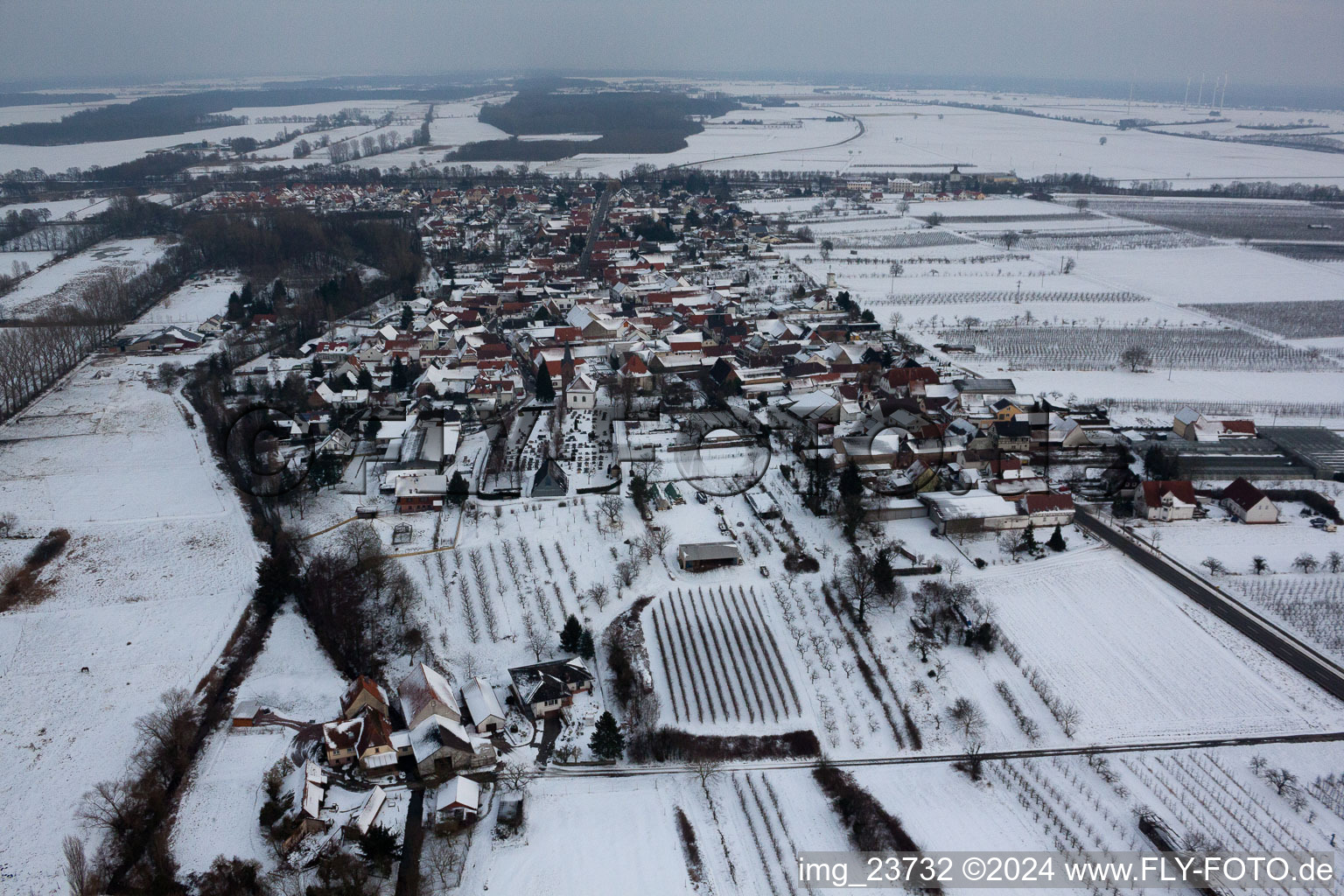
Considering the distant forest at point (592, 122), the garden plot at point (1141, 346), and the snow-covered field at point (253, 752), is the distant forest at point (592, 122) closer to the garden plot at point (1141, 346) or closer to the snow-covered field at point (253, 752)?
the garden plot at point (1141, 346)

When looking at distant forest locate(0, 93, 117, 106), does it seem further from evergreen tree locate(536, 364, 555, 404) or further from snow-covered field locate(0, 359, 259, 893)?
evergreen tree locate(536, 364, 555, 404)

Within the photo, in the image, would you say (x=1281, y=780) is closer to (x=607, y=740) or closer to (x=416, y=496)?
(x=607, y=740)

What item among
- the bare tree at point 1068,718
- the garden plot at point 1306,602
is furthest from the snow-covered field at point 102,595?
the garden plot at point 1306,602

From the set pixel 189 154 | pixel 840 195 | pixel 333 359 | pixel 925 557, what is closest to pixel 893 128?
pixel 840 195

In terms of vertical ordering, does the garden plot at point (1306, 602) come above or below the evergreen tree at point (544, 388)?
below

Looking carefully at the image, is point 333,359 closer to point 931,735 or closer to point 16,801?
point 16,801

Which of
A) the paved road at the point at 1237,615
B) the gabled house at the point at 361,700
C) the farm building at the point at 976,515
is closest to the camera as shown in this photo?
the gabled house at the point at 361,700
